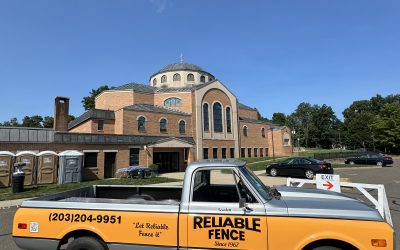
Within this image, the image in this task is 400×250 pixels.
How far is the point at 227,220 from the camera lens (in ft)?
13.4

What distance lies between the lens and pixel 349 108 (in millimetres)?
126500

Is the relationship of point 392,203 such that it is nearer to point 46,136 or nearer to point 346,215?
point 346,215

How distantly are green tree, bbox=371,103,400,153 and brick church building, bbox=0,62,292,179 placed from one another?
33897 millimetres

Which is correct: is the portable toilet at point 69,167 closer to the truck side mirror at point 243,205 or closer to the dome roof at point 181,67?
the truck side mirror at point 243,205

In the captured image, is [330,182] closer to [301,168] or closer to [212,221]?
[212,221]

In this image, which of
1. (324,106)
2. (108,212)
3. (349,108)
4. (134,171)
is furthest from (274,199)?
(349,108)

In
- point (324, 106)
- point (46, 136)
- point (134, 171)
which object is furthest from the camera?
point (324, 106)

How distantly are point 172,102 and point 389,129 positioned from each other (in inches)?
2389

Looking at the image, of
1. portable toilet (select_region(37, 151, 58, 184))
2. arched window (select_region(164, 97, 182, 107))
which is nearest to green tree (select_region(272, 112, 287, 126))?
arched window (select_region(164, 97, 182, 107))

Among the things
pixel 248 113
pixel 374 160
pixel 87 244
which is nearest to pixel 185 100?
pixel 248 113

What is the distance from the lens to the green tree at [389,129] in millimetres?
70062

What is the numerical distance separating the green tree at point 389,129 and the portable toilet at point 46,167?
249 feet

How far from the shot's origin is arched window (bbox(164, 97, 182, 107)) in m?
41.2

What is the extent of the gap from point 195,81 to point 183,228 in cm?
5025
